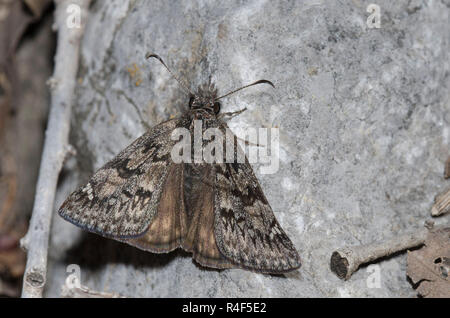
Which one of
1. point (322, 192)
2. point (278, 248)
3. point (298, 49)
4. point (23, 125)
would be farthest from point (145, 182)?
point (23, 125)

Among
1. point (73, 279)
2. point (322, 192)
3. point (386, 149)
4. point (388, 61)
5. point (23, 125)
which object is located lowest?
point (73, 279)

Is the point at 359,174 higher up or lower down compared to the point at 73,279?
higher up

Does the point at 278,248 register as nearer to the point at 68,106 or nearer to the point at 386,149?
the point at 386,149

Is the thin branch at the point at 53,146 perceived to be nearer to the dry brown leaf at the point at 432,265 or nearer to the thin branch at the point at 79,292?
the thin branch at the point at 79,292

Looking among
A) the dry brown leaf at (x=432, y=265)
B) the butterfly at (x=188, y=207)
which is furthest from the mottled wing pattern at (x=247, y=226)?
the dry brown leaf at (x=432, y=265)

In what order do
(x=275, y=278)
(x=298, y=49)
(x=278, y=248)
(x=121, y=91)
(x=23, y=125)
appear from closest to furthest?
(x=278, y=248)
(x=275, y=278)
(x=298, y=49)
(x=121, y=91)
(x=23, y=125)

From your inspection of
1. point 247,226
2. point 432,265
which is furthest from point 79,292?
point 432,265
